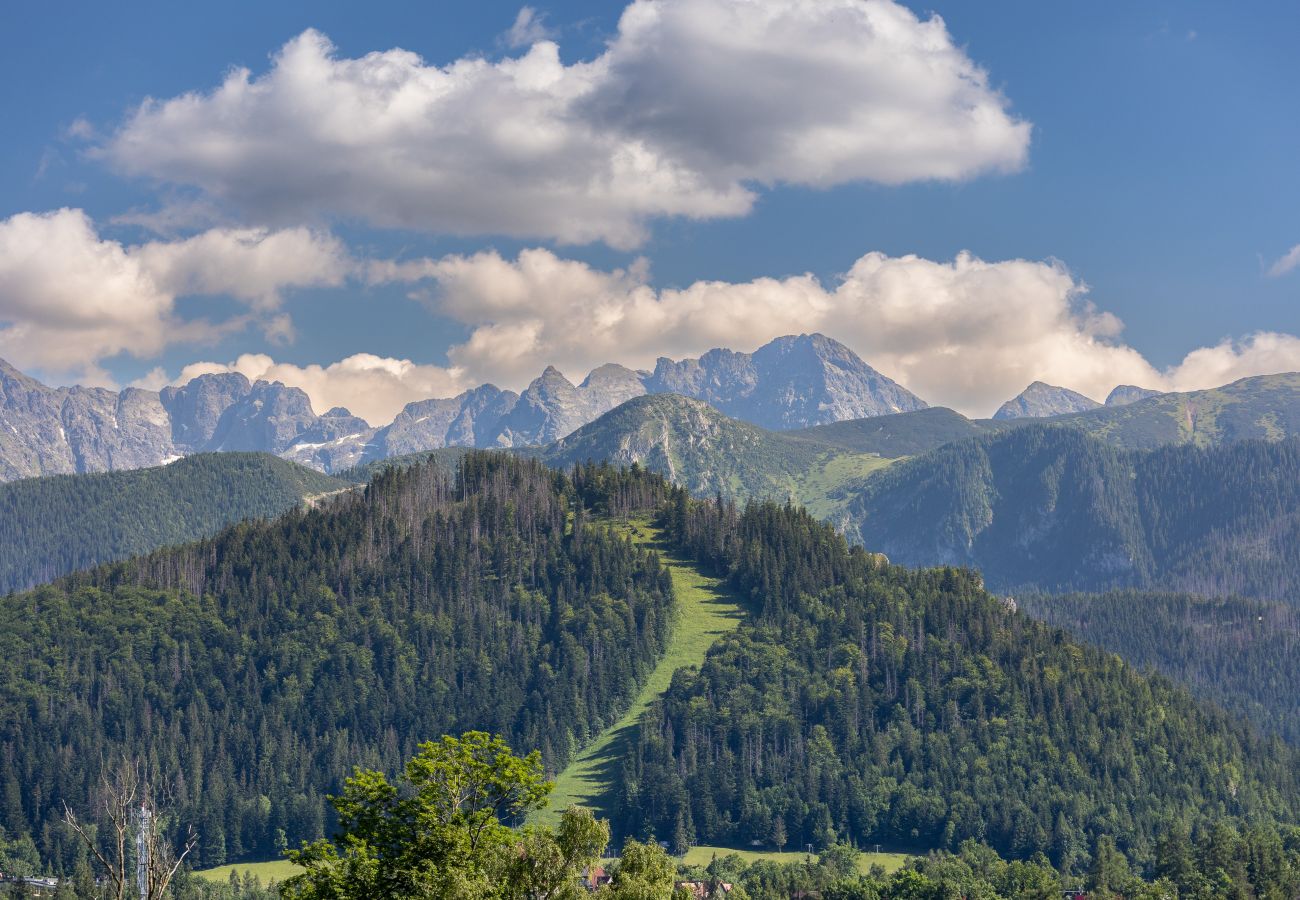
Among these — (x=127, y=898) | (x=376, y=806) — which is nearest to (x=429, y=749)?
(x=376, y=806)

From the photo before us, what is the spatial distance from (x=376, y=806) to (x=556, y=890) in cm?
1233

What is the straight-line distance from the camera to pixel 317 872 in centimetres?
9794

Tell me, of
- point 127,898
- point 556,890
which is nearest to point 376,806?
point 556,890

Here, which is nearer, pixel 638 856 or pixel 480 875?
pixel 480 875

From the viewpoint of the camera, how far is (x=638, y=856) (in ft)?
334

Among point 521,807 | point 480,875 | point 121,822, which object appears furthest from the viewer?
point 521,807

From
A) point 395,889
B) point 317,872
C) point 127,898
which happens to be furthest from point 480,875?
point 127,898

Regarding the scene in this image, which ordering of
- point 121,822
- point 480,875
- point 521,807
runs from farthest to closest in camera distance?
point 521,807
point 480,875
point 121,822

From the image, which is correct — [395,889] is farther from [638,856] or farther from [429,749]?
[638,856]

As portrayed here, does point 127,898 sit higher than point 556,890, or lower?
higher

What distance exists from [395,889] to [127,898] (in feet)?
81.3

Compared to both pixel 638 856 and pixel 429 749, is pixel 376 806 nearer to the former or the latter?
pixel 429 749

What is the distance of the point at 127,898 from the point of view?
72.1 m

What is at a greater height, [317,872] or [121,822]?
[121,822]
